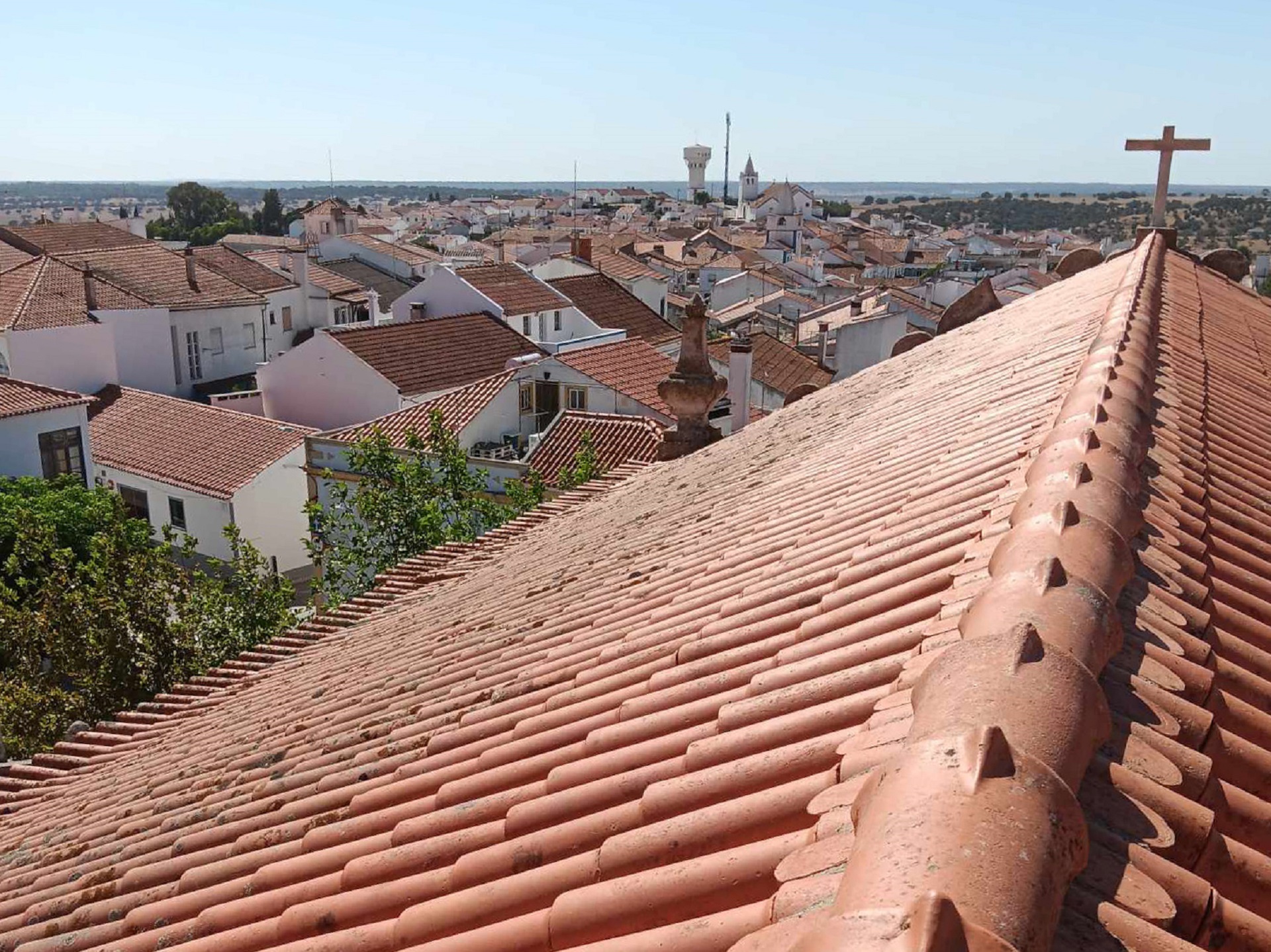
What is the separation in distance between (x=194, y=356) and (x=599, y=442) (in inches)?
988

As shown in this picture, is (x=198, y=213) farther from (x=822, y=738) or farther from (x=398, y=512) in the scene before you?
(x=822, y=738)

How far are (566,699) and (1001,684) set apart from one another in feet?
7.60

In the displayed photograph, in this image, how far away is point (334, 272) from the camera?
5425 cm

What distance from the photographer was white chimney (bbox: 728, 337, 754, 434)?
53.7ft

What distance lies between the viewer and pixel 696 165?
554 feet

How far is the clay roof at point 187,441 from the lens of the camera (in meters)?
27.0

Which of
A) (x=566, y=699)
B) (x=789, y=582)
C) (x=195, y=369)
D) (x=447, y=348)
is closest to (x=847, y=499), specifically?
(x=789, y=582)

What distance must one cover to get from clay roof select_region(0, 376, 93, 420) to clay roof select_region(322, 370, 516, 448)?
28.0 feet

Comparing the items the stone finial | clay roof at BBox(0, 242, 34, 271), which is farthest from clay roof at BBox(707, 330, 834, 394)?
clay roof at BBox(0, 242, 34, 271)

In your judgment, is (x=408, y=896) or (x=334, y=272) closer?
(x=408, y=896)

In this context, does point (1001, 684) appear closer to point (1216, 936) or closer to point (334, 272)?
point (1216, 936)

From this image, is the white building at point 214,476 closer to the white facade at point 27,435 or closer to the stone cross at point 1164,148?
the white facade at point 27,435

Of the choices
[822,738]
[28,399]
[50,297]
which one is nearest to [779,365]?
[28,399]

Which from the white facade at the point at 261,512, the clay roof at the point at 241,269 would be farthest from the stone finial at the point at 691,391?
the clay roof at the point at 241,269
